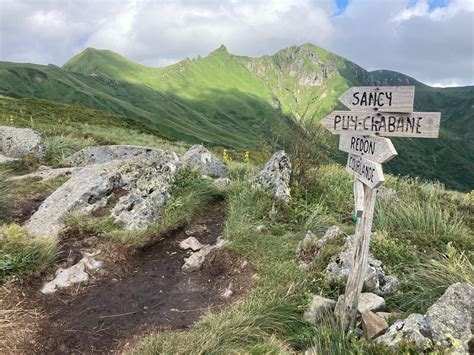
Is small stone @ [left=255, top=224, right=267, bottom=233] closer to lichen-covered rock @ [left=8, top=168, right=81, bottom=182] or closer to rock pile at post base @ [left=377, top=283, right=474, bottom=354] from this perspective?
rock pile at post base @ [left=377, top=283, right=474, bottom=354]

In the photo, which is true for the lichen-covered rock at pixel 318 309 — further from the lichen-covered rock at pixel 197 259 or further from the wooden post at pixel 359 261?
the lichen-covered rock at pixel 197 259

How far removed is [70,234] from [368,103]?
6.46 metres

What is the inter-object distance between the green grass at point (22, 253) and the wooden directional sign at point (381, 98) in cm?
569

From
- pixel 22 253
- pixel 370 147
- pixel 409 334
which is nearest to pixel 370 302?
pixel 409 334

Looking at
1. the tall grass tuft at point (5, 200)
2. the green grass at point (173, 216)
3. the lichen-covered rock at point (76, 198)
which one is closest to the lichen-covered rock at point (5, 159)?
the tall grass tuft at point (5, 200)

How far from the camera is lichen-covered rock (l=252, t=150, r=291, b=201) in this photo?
9.98m

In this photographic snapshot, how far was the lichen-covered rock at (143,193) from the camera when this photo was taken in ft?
29.3

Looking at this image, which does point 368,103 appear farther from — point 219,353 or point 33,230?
point 33,230

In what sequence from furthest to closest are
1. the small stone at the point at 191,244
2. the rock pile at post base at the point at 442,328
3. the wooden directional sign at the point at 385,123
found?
1. the small stone at the point at 191,244
2. the wooden directional sign at the point at 385,123
3. the rock pile at post base at the point at 442,328

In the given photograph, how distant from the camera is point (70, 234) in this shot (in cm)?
830

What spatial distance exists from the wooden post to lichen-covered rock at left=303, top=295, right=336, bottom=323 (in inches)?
11.8

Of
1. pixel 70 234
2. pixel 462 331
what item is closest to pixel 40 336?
pixel 70 234

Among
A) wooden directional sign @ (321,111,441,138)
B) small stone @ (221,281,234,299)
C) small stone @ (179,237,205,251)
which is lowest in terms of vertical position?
small stone @ (221,281,234,299)

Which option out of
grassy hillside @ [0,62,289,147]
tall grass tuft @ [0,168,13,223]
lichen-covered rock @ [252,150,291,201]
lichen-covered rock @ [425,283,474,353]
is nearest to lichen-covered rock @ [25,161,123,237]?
tall grass tuft @ [0,168,13,223]
